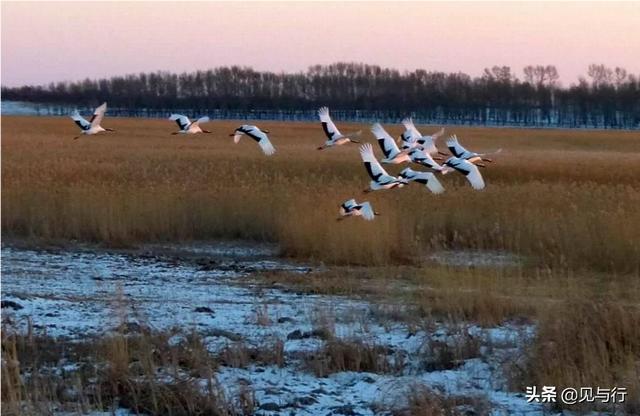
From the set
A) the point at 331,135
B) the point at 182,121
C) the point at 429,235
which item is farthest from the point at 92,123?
the point at 429,235

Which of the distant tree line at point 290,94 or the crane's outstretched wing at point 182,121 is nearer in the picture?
the crane's outstretched wing at point 182,121

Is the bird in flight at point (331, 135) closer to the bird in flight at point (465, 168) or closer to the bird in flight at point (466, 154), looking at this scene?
the bird in flight at point (465, 168)

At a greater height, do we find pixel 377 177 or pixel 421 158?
pixel 421 158

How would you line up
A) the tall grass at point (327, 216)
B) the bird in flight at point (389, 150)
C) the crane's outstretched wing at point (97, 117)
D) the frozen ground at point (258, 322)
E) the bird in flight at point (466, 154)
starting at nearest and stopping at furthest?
the frozen ground at point (258, 322)
the bird in flight at point (389, 150)
the bird in flight at point (466, 154)
the crane's outstretched wing at point (97, 117)
the tall grass at point (327, 216)

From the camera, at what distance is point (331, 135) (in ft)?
32.1

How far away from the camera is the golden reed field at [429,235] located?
277 inches

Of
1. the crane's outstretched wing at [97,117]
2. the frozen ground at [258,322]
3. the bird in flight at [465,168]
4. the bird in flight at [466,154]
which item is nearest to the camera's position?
the frozen ground at [258,322]

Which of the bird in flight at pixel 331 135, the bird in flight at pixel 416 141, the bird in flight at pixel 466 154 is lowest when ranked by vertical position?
the bird in flight at pixel 466 154

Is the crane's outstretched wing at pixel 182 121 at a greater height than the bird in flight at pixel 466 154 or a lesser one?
greater

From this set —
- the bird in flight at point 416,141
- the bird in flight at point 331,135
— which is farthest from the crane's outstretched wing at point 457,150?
the bird in flight at point 331,135

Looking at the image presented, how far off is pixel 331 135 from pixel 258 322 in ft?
8.13

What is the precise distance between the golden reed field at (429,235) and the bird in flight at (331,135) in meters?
1.72

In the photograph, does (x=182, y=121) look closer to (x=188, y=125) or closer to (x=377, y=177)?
(x=188, y=125)

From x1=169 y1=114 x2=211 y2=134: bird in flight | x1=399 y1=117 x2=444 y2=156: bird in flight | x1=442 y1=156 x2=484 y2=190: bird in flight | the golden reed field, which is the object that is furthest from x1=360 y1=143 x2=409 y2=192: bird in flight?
x1=169 y1=114 x2=211 y2=134: bird in flight
